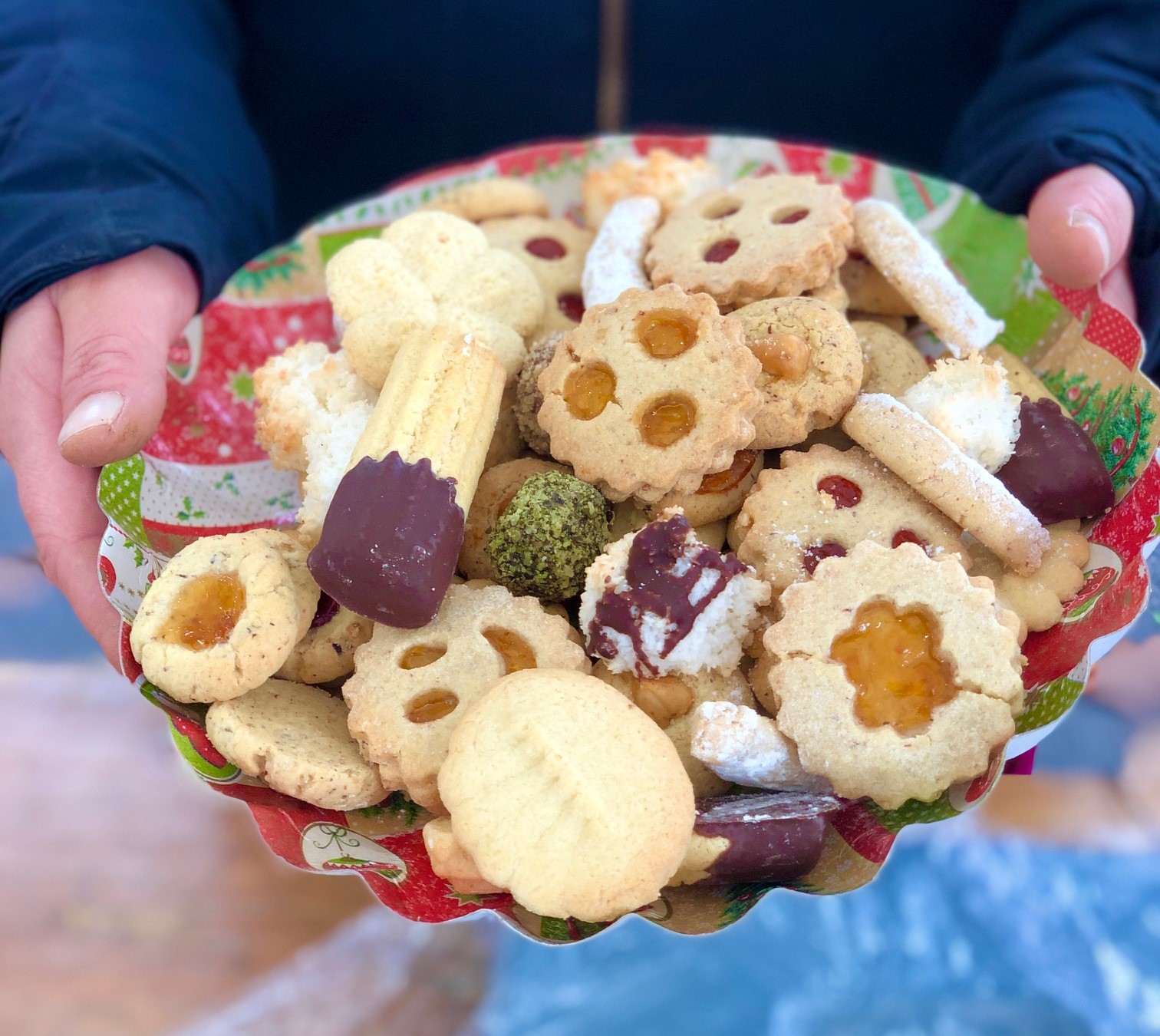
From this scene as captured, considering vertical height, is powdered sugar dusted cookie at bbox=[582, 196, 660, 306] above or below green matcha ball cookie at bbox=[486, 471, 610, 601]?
above

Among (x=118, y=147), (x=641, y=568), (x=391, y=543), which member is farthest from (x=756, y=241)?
(x=118, y=147)

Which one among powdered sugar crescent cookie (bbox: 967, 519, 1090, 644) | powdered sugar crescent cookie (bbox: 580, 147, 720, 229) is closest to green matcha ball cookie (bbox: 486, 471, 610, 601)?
powdered sugar crescent cookie (bbox: 967, 519, 1090, 644)

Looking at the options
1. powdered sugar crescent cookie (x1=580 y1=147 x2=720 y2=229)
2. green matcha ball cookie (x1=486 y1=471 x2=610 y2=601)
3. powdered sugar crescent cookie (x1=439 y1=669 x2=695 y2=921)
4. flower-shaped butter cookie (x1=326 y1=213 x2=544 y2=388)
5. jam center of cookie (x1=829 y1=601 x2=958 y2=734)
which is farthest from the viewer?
powdered sugar crescent cookie (x1=580 y1=147 x2=720 y2=229)

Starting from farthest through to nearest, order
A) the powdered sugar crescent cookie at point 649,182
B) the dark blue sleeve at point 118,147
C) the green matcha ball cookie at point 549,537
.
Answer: the powdered sugar crescent cookie at point 649,182, the dark blue sleeve at point 118,147, the green matcha ball cookie at point 549,537

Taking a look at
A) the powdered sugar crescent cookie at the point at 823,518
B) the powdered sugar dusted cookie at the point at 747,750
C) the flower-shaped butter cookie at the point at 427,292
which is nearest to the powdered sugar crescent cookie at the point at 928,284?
the powdered sugar crescent cookie at the point at 823,518

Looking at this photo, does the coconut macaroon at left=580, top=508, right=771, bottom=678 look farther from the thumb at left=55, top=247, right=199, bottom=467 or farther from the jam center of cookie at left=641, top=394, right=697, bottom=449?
the thumb at left=55, top=247, right=199, bottom=467

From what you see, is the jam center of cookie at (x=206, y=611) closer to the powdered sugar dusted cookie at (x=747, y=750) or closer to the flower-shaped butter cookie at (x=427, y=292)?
the flower-shaped butter cookie at (x=427, y=292)


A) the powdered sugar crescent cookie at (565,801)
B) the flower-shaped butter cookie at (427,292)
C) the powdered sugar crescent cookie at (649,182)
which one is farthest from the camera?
the powdered sugar crescent cookie at (649,182)

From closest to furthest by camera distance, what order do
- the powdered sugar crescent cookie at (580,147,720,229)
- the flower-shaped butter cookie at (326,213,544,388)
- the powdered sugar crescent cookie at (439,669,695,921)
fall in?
the powdered sugar crescent cookie at (439,669,695,921)
the flower-shaped butter cookie at (326,213,544,388)
the powdered sugar crescent cookie at (580,147,720,229)
